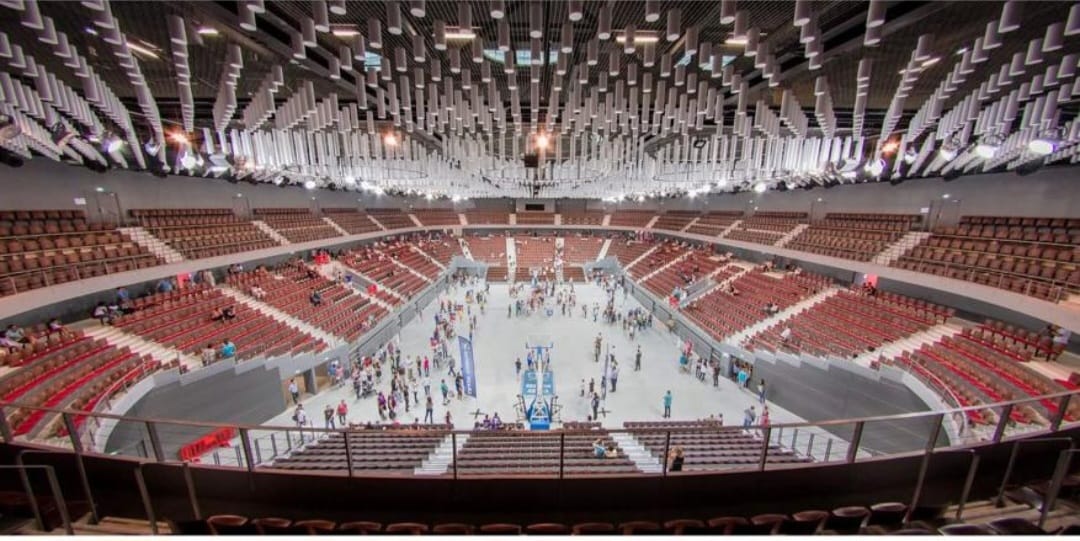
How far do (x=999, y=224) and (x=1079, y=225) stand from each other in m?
2.19

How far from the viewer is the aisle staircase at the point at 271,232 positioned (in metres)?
19.5

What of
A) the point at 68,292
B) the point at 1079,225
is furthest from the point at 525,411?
the point at 1079,225

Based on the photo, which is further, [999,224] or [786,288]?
[786,288]

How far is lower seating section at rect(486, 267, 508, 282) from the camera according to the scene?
106ft

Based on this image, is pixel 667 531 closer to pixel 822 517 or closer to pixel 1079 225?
pixel 822 517

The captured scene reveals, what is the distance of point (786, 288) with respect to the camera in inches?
723

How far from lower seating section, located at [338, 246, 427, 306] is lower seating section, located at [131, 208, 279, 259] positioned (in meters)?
5.55

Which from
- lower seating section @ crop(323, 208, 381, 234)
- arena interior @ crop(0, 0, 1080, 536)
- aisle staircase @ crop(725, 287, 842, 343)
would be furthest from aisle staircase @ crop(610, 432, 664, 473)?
lower seating section @ crop(323, 208, 381, 234)

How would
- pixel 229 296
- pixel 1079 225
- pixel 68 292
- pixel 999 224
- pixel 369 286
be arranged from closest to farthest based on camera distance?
pixel 68 292 → pixel 1079 225 → pixel 999 224 → pixel 229 296 → pixel 369 286

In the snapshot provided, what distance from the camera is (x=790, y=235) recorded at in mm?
21641

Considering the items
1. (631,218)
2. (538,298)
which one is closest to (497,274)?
(538,298)

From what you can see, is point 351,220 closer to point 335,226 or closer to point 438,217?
point 335,226

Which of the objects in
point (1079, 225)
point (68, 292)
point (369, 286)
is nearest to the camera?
point (68, 292)

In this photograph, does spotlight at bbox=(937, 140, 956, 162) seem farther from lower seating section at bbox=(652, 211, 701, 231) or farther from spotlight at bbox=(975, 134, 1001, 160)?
lower seating section at bbox=(652, 211, 701, 231)
